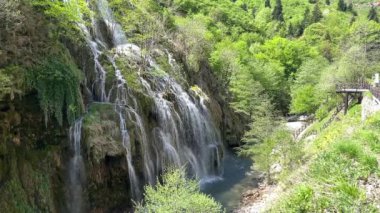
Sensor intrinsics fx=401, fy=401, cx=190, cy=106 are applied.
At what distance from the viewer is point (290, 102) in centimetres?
6519

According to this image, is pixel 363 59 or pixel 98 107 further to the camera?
pixel 363 59

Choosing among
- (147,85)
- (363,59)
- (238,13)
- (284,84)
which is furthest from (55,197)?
(238,13)

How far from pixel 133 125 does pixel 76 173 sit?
17.3 ft

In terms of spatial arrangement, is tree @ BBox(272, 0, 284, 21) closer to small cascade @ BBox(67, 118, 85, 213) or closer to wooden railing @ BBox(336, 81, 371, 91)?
wooden railing @ BBox(336, 81, 371, 91)

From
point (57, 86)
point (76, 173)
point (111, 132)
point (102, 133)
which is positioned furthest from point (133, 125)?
point (57, 86)

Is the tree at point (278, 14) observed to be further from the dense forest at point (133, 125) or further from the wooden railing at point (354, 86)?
the wooden railing at point (354, 86)

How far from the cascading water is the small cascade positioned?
123 inches

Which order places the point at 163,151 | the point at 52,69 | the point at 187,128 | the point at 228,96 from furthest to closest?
the point at 228,96 < the point at 187,128 < the point at 163,151 < the point at 52,69

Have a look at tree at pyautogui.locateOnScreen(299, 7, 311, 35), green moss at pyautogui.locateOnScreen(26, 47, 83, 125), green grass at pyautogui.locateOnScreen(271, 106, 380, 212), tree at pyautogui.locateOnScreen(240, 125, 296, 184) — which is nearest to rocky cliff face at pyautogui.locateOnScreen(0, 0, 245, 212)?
green moss at pyautogui.locateOnScreen(26, 47, 83, 125)

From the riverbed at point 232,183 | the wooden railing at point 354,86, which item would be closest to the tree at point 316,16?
the wooden railing at point 354,86

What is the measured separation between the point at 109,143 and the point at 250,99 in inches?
1077

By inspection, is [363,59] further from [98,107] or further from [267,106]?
[98,107]

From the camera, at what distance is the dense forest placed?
58.5ft

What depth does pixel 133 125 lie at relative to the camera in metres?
27.6
